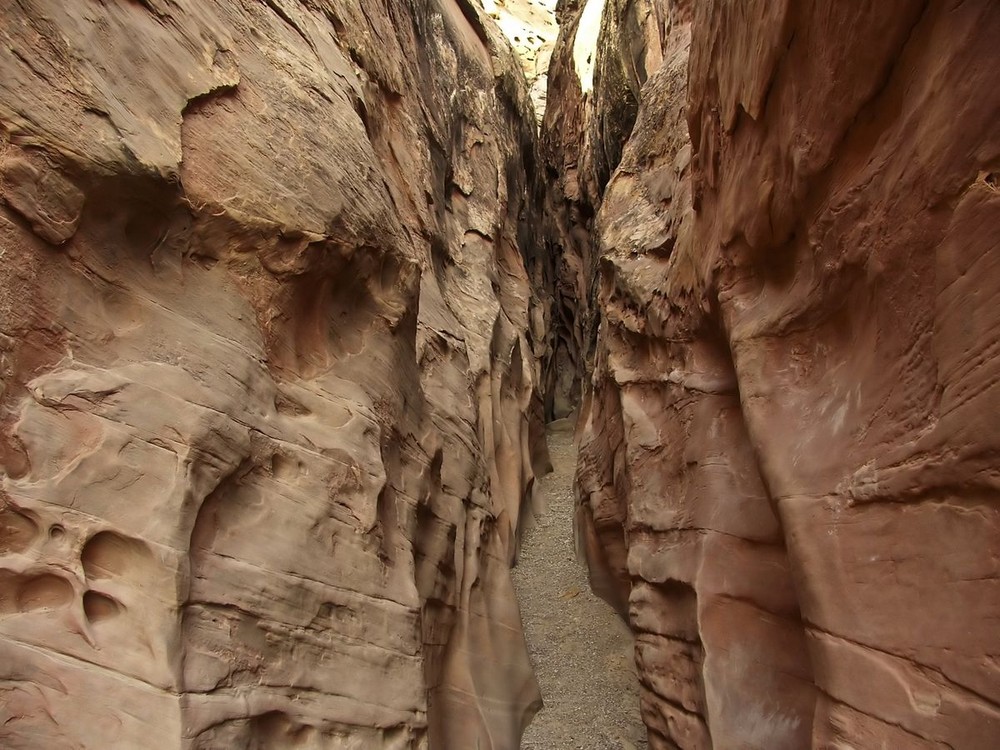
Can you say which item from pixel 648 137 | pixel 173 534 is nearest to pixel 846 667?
pixel 173 534

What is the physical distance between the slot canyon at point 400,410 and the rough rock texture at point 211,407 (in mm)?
19

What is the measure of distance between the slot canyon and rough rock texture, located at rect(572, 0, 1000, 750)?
0.02 metres

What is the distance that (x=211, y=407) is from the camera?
346 centimetres

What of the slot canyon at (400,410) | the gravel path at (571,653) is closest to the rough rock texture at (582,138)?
the gravel path at (571,653)

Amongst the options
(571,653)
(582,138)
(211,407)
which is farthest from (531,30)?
(211,407)

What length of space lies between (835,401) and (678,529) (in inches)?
100

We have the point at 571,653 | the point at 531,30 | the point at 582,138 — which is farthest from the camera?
the point at 531,30

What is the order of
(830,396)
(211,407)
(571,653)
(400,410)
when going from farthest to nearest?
(571,653) < (400,410) < (830,396) < (211,407)

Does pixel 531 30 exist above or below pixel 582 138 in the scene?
above

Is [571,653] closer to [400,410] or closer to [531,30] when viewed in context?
[400,410]

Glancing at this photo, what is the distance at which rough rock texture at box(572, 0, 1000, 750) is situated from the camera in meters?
2.64

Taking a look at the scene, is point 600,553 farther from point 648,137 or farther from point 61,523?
point 61,523

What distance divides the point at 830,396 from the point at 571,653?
5.65m

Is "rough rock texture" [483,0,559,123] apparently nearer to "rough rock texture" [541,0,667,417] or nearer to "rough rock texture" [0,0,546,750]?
"rough rock texture" [541,0,667,417]
